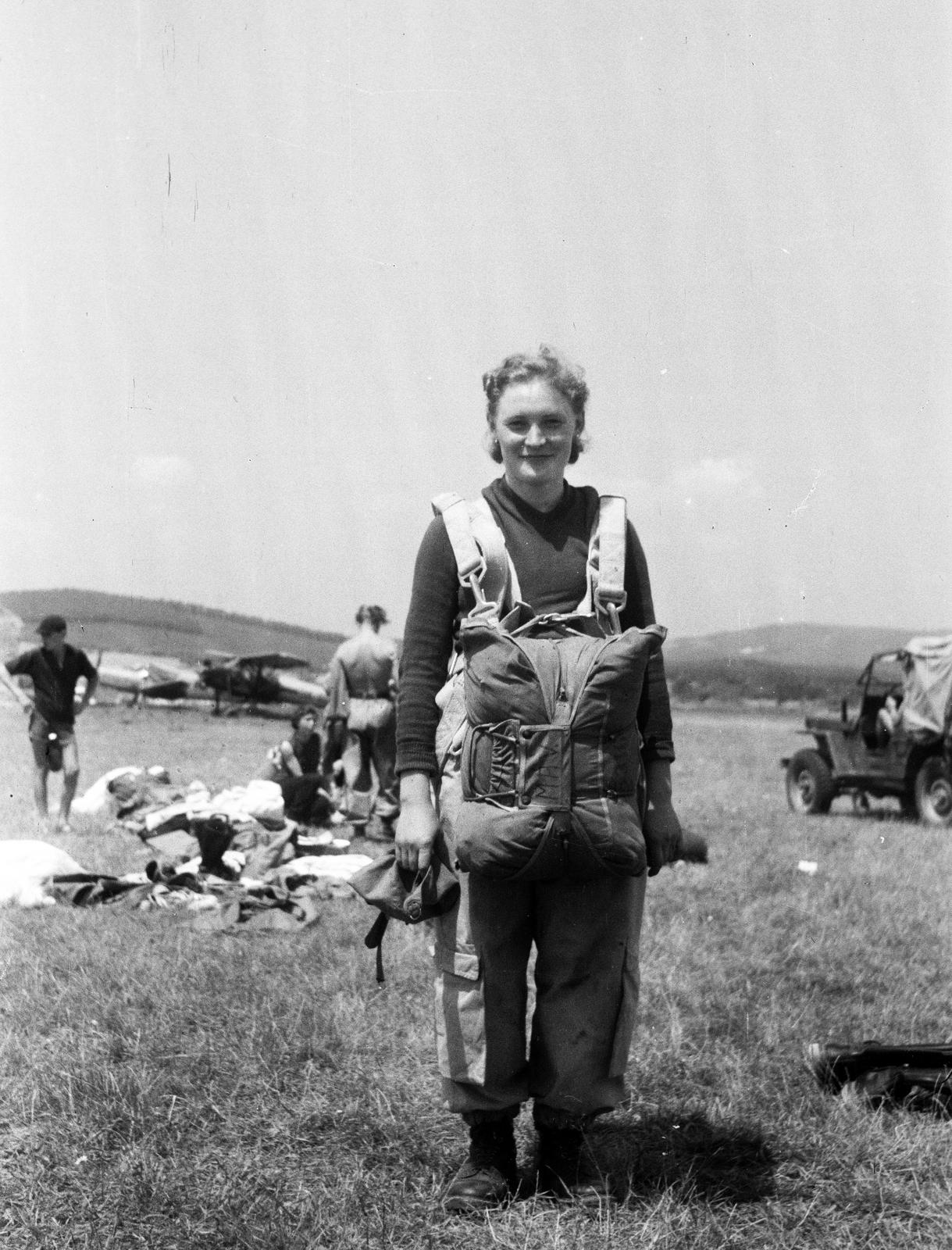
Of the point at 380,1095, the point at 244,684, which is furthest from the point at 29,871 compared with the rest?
the point at 244,684

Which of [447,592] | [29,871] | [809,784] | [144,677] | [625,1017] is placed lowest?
[809,784]

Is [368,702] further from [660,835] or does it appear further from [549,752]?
[549,752]

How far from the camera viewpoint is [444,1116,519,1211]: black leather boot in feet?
8.83

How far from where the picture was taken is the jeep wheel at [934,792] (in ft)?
37.0

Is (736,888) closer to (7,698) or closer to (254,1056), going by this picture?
(254,1056)

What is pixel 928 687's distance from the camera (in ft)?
37.6

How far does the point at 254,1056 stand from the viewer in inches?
141

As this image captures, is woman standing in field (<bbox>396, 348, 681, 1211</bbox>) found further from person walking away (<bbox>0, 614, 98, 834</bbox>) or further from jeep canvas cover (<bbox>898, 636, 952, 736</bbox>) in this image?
jeep canvas cover (<bbox>898, 636, 952, 736</bbox>)

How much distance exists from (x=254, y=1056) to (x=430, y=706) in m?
1.49

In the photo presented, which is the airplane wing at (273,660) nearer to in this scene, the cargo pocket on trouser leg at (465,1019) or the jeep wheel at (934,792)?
the jeep wheel at (934,792)

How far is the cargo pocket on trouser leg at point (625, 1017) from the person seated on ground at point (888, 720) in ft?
32.1

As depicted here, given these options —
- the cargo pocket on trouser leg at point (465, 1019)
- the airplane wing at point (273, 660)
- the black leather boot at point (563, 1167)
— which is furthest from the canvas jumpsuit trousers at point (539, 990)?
the airplane wing at point (273, 660)

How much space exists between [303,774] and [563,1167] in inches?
272

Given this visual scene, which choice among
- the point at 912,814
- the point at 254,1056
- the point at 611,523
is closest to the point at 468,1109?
the point at 254,1056
